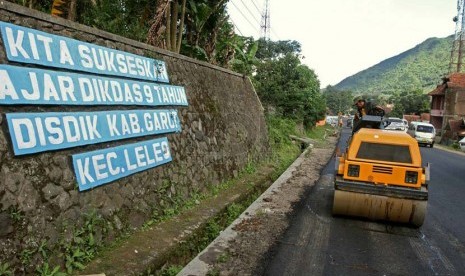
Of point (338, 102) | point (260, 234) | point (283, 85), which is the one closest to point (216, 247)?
point (260, 234)

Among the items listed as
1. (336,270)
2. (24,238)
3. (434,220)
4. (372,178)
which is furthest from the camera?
(434,220)

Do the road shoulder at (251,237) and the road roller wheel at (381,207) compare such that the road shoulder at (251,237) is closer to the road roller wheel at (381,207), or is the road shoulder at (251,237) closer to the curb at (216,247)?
the curb at (216,247)

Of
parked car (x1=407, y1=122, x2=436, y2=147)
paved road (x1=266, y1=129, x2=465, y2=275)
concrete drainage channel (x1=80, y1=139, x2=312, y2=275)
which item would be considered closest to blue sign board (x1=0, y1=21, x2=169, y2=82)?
concrete drainage channel (x1=80, y1=139, x2=312, y2=275)

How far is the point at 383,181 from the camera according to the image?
7.95m

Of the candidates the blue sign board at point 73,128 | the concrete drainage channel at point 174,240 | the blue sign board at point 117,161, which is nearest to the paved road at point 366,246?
the concrete drainage channel at point 174,240

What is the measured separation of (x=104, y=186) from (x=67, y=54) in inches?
82.3

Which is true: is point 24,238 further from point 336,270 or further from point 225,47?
point 225,47

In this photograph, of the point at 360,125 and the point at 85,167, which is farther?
the point at 360,125

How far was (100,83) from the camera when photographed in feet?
20.9

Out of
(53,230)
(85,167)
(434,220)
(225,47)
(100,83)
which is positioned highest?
(225,47)

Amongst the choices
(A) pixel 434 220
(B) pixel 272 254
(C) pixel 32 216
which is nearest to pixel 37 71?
(C) pixel 32 216

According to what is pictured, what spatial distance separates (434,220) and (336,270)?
4.27m

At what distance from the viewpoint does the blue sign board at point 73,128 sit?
472cm

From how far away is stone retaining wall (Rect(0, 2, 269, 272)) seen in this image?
454cm
